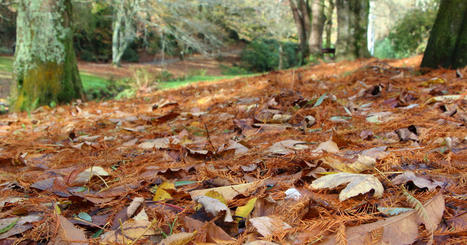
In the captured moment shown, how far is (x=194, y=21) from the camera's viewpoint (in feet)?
53.4

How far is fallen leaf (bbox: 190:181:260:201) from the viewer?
3.83 ft

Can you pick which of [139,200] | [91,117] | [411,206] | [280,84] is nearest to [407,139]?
[411,206]

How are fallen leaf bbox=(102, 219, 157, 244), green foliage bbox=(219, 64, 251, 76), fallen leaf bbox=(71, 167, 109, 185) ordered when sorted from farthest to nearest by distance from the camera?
green foliage bbox=(219, 64, 251, 76) < fallen leaf bbox=(71, 167, 109, 185) < fallen leaf bbox=(102, 219, 157, 244)

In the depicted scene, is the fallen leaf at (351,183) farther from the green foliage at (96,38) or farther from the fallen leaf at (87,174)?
the green foliage at (96,38)

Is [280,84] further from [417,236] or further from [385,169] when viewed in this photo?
[417,236]

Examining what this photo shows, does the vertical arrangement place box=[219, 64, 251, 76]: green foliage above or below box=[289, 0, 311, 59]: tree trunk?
below

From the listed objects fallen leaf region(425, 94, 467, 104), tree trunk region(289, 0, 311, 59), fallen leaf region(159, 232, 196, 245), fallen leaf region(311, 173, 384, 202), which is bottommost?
fallen leaf region(159, 232, 196, 245)

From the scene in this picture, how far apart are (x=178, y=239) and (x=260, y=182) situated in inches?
16.9

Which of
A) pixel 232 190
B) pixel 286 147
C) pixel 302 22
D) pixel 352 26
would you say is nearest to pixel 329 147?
pixel 286 147

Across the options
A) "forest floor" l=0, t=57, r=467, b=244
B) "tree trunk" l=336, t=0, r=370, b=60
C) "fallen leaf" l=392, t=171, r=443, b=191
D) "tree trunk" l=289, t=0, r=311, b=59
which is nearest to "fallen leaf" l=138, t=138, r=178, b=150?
"forest floor" l=0, t=57, r=467, b=244

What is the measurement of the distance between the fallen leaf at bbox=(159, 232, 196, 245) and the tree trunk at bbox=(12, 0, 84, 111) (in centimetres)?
512

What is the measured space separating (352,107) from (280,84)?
66.5 inches

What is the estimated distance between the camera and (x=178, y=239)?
90cm

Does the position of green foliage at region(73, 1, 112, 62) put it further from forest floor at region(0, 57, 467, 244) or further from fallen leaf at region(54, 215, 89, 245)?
fallen leaf at region(54, 215, 89, 245)
